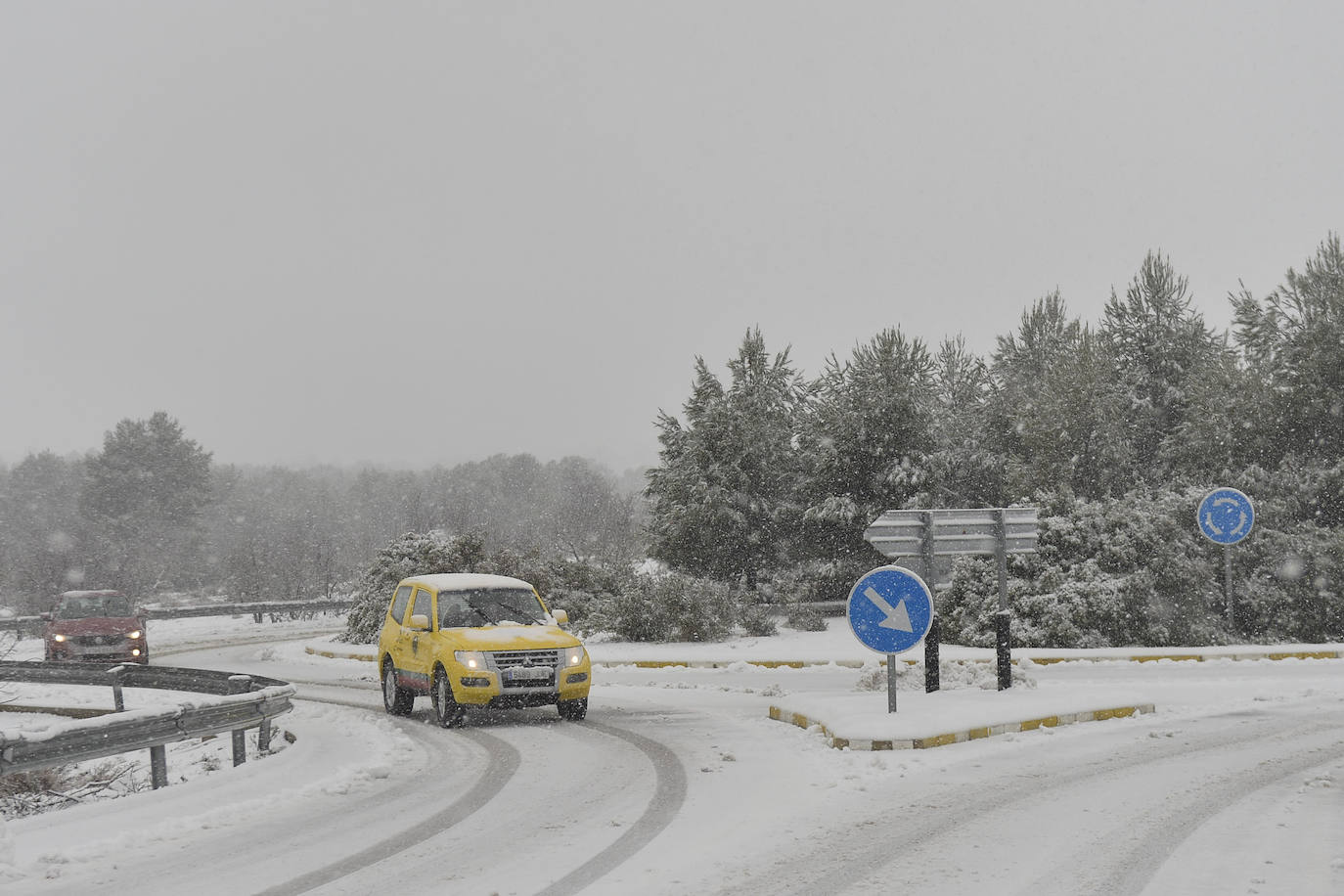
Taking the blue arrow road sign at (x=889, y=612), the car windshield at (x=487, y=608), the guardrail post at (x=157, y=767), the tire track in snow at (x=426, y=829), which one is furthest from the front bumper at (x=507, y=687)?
the blue arrow road sign at (x=889, y=612)

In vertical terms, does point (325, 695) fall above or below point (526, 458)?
below

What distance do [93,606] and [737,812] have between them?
2422 cm

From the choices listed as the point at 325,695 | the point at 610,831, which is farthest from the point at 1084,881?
the point at 325,695

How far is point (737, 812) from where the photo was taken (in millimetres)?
7984

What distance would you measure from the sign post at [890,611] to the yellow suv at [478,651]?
11.6ft

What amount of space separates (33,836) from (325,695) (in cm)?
1149

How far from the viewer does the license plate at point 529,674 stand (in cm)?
1320

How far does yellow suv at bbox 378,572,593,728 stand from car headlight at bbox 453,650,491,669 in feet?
0.04

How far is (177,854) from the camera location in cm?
697

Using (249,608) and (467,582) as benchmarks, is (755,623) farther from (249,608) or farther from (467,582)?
(249,608)

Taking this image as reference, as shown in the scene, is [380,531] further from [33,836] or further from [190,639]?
[33,836]

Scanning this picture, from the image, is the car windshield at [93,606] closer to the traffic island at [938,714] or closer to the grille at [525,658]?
the grille at [525,658]

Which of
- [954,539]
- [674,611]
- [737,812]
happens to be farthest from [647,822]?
[674,611]

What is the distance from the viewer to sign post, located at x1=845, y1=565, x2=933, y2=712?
11719 mm
